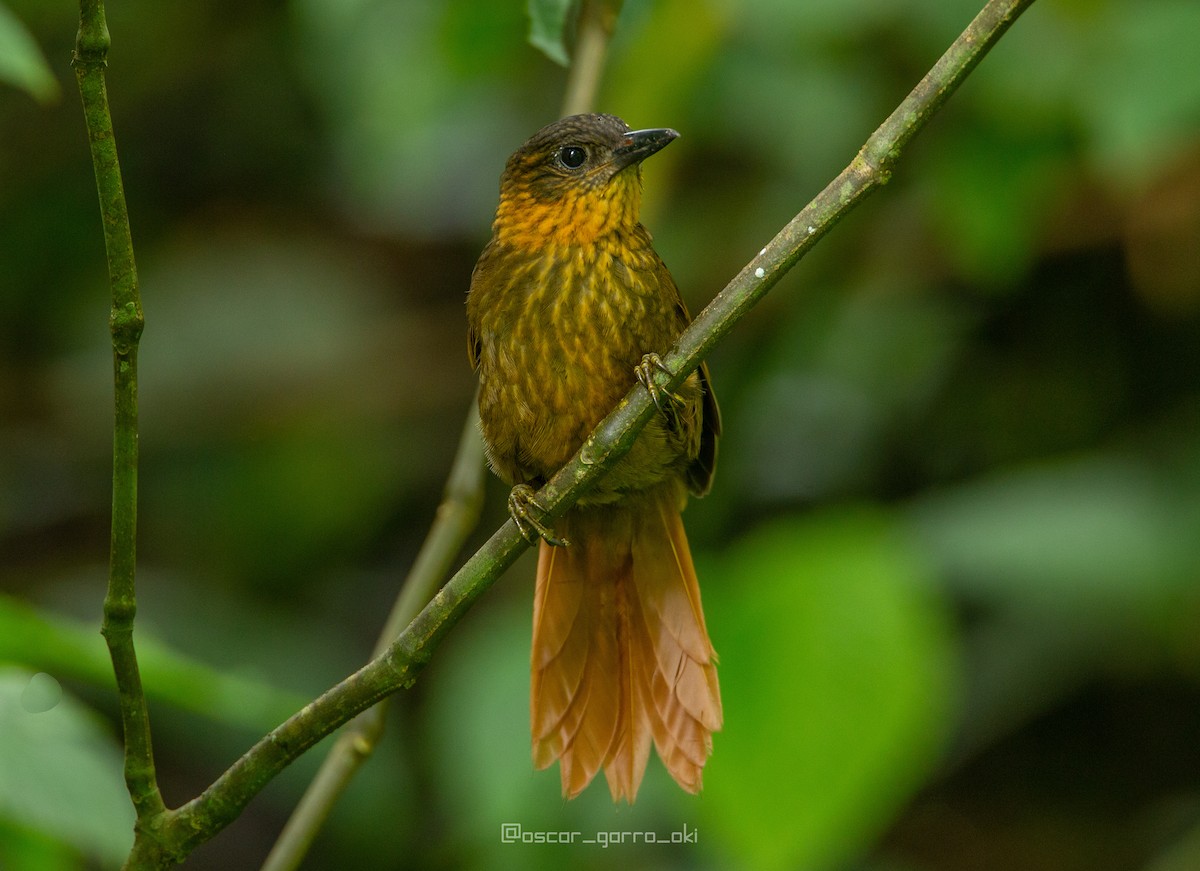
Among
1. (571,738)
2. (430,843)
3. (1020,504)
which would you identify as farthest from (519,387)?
(430,843)

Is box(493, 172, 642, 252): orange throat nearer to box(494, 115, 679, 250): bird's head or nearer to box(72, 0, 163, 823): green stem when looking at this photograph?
box(494, 115, 679, 250): bird's head

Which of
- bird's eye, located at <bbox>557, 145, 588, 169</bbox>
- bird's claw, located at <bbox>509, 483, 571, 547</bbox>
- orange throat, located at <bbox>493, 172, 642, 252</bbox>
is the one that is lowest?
bird's claw, located at <bbox>509, 483, 571, 547</bbox>

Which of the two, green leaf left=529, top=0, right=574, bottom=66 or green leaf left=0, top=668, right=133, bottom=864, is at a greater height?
green leaf left=529, top=0, right=574, bottom=66

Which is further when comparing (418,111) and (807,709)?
(418,111)

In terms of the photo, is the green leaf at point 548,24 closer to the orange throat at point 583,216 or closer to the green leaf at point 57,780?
the orange throat at point 583,216

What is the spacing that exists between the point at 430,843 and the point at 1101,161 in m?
2.65

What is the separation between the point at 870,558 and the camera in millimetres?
2576

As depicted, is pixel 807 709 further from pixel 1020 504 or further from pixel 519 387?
pixel 1020 504

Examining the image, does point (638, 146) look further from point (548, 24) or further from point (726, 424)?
point (726, 424)

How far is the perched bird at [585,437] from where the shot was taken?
2502 mm

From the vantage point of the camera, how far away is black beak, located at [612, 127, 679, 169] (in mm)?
2625

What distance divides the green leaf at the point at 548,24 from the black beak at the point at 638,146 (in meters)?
0.54

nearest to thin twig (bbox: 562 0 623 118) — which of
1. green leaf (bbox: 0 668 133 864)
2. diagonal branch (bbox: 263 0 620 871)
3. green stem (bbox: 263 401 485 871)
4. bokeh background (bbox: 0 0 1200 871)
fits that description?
diagonal branch (bbox: 263 0 620 871)

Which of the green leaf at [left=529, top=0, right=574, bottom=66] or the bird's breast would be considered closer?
the green leaf at [left=529, top=0, right=574, bottom=66]
